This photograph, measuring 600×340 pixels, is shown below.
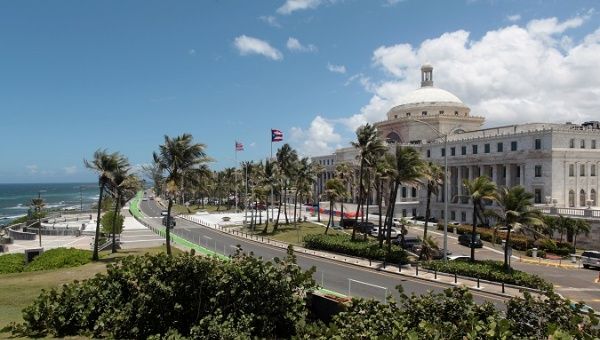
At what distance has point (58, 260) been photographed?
34.4 meters

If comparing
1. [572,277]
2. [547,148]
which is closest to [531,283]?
[572,277]

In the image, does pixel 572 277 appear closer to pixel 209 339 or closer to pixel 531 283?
pixel 531 283

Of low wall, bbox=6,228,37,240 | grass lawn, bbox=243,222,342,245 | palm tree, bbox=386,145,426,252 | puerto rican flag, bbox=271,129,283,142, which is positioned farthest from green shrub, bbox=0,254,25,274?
puerto rican flag, bbox=271,129,283,142

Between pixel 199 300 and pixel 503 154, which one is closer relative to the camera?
pixel 199 300

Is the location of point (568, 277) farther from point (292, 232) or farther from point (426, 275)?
point (292, 232)

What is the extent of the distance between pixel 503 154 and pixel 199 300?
2630 inches

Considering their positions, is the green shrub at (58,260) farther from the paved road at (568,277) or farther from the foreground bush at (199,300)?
the paved road at (568,277)

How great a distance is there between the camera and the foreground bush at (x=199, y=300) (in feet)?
49.1

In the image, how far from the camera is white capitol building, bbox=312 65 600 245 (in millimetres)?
62875

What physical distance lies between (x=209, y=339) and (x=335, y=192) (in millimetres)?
45309

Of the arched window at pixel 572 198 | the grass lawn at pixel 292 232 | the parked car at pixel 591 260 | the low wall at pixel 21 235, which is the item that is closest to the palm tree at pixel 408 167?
the parked car at pixel 591 260

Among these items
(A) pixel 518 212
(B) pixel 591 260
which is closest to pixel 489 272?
(A) pixel 518 212

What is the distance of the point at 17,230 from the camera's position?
231 ft

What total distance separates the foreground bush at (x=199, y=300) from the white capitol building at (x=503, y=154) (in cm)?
3404
